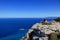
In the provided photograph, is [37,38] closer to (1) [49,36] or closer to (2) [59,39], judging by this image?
(1) [49,36]

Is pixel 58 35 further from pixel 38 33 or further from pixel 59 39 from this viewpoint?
pixel 38 33

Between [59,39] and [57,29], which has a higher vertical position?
[57,29]

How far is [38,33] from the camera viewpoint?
51.5 ft

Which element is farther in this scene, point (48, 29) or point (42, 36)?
point (48, 29)

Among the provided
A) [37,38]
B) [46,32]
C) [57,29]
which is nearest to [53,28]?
[57,29]

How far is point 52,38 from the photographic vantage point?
15.4 metres

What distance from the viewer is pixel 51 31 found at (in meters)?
16.1

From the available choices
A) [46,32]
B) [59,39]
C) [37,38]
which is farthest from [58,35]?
[37,38]

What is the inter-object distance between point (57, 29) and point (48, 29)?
1104mm

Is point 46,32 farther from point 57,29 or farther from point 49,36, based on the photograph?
point 57,29

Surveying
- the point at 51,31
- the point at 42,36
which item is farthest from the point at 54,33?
the point at 42,36

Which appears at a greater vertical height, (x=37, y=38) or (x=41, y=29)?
(x=41, y=29)

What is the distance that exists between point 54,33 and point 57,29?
904 mm

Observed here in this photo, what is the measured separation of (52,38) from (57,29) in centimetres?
164
